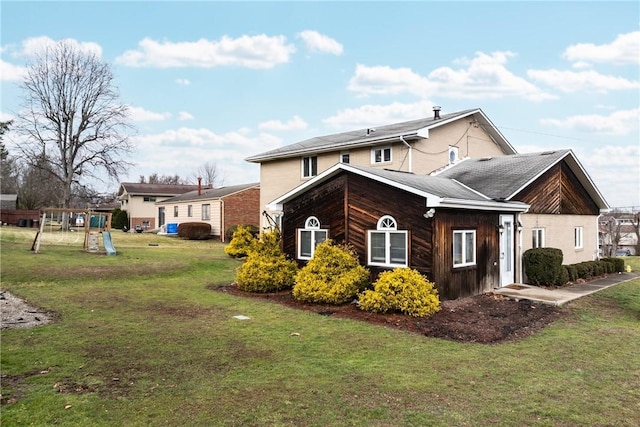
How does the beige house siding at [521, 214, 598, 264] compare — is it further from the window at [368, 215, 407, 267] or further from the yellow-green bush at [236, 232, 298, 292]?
the yellow-green bush at [236, 232, 298, 292]

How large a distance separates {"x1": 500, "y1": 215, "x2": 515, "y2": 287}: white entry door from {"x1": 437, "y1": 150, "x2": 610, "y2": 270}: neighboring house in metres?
0.70

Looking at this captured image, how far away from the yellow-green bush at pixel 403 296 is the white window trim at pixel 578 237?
11.6m

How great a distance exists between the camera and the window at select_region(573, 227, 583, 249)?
63.3 feet

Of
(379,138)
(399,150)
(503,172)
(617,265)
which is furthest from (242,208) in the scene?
(617,265)

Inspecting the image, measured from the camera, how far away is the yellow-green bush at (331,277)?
38.8 feet

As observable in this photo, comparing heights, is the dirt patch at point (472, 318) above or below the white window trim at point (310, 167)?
below

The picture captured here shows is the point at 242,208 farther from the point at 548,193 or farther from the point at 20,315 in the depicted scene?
the point at 20,315

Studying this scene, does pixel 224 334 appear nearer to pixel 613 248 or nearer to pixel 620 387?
pixel 620 387

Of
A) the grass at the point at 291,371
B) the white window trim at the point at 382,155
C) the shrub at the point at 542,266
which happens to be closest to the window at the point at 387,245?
the grass at the point at 291,371

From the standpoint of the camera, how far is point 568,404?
546cm

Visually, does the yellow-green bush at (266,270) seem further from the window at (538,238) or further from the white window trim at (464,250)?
the window at (538,238)

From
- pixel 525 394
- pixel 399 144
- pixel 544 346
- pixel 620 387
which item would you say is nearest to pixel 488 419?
pixel 525 394

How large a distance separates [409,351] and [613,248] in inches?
1731

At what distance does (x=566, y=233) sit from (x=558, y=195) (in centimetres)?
175
